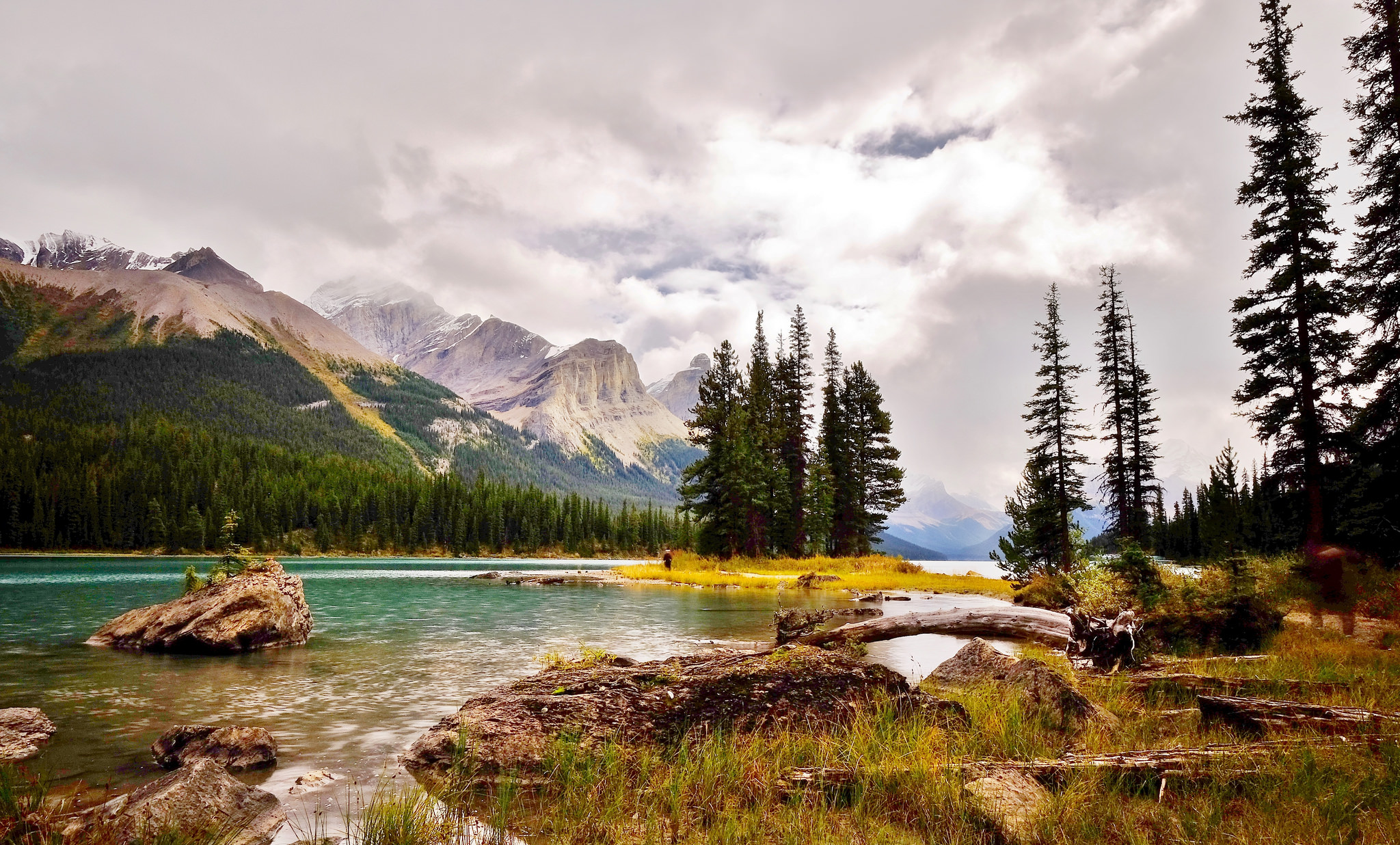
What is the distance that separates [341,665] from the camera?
15.2 meters

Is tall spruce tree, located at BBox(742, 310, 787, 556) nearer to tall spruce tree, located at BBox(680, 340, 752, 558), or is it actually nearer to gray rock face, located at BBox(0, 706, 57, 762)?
tall spruce tree, located at BBox(680, 340, 752, 558)

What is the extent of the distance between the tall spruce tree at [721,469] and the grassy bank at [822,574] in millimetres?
2190

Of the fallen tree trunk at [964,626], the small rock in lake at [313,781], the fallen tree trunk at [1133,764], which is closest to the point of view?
the fallen tree trunk at [1133,764]

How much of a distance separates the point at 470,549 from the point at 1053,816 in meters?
157

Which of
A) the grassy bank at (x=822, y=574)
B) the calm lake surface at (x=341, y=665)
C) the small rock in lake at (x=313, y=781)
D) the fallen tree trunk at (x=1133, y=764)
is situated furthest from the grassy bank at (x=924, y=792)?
the grassy bank at (x=822, y=574)

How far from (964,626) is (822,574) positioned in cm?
2859

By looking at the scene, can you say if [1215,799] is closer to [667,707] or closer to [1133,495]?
[667,707]

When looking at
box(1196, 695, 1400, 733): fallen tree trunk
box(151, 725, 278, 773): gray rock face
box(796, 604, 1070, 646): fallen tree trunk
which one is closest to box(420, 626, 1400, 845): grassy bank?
box(1196, 695, 1400, 733): fallen tree trunk

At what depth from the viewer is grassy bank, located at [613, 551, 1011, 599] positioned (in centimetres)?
3725

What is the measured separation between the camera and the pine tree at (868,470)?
58750 millimetres

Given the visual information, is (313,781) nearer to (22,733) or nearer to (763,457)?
(22,733)

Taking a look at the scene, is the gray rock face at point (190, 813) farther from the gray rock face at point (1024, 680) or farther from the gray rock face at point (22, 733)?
the gray rock face at point (1024, 680)

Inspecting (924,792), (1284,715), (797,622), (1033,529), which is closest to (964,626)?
(797,622)

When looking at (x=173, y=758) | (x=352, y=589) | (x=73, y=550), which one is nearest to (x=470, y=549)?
(x=73, y=550)
